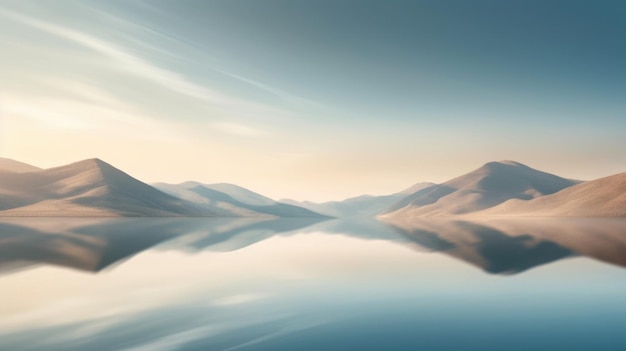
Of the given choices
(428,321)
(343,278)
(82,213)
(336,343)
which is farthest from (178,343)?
(82,213)

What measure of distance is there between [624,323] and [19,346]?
69.3 ft

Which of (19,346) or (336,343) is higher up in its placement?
(19,346)

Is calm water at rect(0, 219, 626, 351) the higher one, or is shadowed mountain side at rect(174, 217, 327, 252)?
shadowed mountain side at rect(174, 217, 327, 252)

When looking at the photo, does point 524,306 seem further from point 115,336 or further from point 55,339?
point 55,339

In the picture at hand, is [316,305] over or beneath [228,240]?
beneath

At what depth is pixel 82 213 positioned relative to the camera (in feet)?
622

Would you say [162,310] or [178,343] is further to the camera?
[162,310]

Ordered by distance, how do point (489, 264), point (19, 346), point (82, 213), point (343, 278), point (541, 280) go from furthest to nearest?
point (82, 213) → point (489, 264) → point (343, 278) → point (541, 280) → point (19, 346)

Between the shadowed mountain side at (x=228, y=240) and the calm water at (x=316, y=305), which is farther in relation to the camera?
the shadowed mountain side at (x=228, y=240)

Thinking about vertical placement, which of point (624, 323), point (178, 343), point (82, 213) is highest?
point (82, 213)

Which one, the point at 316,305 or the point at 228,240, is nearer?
the point at 316,305

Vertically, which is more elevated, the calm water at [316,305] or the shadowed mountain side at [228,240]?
the shadowed mountain side at [228,240]

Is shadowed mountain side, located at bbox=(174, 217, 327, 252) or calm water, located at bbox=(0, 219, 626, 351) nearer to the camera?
calm water, located at bbox=(0, 219, 626, 351)

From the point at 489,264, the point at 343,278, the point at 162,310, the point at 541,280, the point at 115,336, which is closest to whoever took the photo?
the point at 115,336
